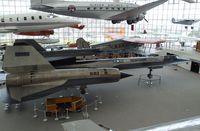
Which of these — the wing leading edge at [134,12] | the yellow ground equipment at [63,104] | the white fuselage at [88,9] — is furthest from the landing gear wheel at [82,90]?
the wing leading edge at [134,12]

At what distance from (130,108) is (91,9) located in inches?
194

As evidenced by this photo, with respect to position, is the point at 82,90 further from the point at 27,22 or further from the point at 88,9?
the point at 88,9

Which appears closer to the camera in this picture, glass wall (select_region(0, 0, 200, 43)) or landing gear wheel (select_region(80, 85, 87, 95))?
landing gear wheel (select_region(80, 85, 87, 95))

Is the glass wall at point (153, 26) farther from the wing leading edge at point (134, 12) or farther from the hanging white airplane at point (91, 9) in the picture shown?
the wing leading edge at point (134, 12)

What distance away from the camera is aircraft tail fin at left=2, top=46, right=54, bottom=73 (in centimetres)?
820

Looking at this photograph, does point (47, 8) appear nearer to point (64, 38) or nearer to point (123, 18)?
point (123, 18)

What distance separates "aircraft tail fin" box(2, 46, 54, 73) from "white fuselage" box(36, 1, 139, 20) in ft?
6.42

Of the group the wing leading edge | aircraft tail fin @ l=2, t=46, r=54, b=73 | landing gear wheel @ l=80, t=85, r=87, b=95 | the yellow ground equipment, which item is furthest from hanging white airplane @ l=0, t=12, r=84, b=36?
landing gear wheel @ l=80, t=85, r=87, b=95

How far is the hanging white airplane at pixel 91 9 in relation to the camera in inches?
307

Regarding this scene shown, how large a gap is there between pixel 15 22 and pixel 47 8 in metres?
2.05

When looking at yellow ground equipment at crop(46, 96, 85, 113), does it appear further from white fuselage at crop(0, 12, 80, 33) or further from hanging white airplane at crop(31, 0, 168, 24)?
hanging white airplane at crop(31, 0, 168, 24)

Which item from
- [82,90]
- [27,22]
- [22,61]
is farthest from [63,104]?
[27,22]

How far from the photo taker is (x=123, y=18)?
821cm

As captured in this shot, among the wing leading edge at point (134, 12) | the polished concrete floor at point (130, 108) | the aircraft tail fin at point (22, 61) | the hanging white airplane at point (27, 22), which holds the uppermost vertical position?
the wing leading edge at point (134, 12)
